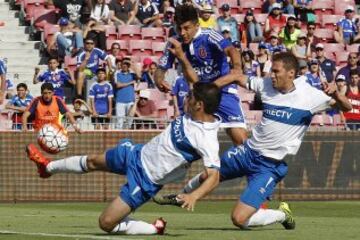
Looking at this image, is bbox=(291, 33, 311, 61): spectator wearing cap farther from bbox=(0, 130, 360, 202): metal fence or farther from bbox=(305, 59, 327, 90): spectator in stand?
bbox=(0, 130, 360, 202): metal fence

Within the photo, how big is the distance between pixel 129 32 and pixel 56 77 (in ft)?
12.7

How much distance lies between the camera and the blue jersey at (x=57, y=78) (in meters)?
25.4

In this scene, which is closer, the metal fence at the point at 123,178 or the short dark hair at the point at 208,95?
the short dark hair at the point at 208,95

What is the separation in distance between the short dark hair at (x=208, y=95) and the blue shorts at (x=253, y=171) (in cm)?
156

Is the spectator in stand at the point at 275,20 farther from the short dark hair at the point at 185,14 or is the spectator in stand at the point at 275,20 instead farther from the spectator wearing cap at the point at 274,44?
the short dark hair at the point at 185,14

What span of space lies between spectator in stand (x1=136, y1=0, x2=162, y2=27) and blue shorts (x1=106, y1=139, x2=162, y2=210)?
1624 cm

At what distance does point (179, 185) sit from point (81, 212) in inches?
172

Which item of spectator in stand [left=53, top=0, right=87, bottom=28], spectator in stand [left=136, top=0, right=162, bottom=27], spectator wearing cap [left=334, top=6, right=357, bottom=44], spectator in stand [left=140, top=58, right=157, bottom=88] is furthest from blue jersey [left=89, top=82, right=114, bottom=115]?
spectator wearing cap [left=334, top=6, right=357, bottom=44]

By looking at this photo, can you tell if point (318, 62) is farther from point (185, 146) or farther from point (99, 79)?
point (185, 146)

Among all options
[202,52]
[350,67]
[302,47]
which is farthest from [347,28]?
[202,52]

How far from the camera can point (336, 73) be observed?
28.1 m

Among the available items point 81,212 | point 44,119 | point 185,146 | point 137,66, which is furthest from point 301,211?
point 137,66

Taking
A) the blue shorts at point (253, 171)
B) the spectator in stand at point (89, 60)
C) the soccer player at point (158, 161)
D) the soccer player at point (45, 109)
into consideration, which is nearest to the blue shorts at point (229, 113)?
the blue shorts at point (253, 171)

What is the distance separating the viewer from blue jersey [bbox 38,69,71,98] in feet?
83.2
